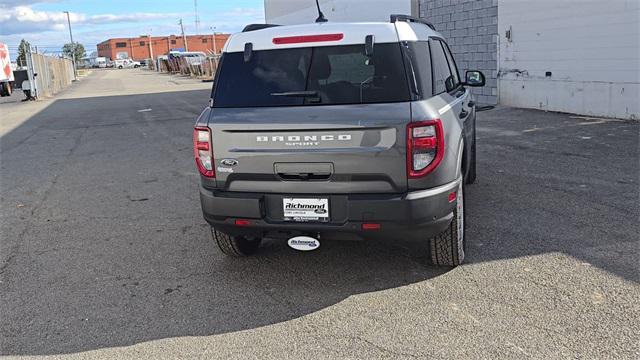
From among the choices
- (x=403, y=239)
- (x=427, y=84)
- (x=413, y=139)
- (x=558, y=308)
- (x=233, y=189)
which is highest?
(x=427, y=84)

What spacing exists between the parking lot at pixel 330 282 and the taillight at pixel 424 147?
923mm

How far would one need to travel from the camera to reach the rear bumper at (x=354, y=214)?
375 cm

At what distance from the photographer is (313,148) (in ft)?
12.5

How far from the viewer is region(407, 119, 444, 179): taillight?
3.67 m

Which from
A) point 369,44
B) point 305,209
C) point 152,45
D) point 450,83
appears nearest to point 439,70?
point 450,83

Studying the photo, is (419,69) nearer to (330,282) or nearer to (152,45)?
(330,282)

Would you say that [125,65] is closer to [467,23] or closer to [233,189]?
[467,23]

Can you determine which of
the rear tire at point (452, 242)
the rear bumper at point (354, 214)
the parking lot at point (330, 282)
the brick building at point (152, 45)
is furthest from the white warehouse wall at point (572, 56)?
the brick building at point (152, 45)

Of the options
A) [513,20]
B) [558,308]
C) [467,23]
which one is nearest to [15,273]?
[558,308]

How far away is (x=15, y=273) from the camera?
15.9 feet

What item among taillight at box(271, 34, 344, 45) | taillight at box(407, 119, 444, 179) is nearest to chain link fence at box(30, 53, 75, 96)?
taillight at box(271, 34, 344, 45)

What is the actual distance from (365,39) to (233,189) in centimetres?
139

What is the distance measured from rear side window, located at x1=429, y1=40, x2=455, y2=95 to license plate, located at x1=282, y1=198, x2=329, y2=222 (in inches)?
47.6

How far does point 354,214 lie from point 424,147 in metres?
0.63
